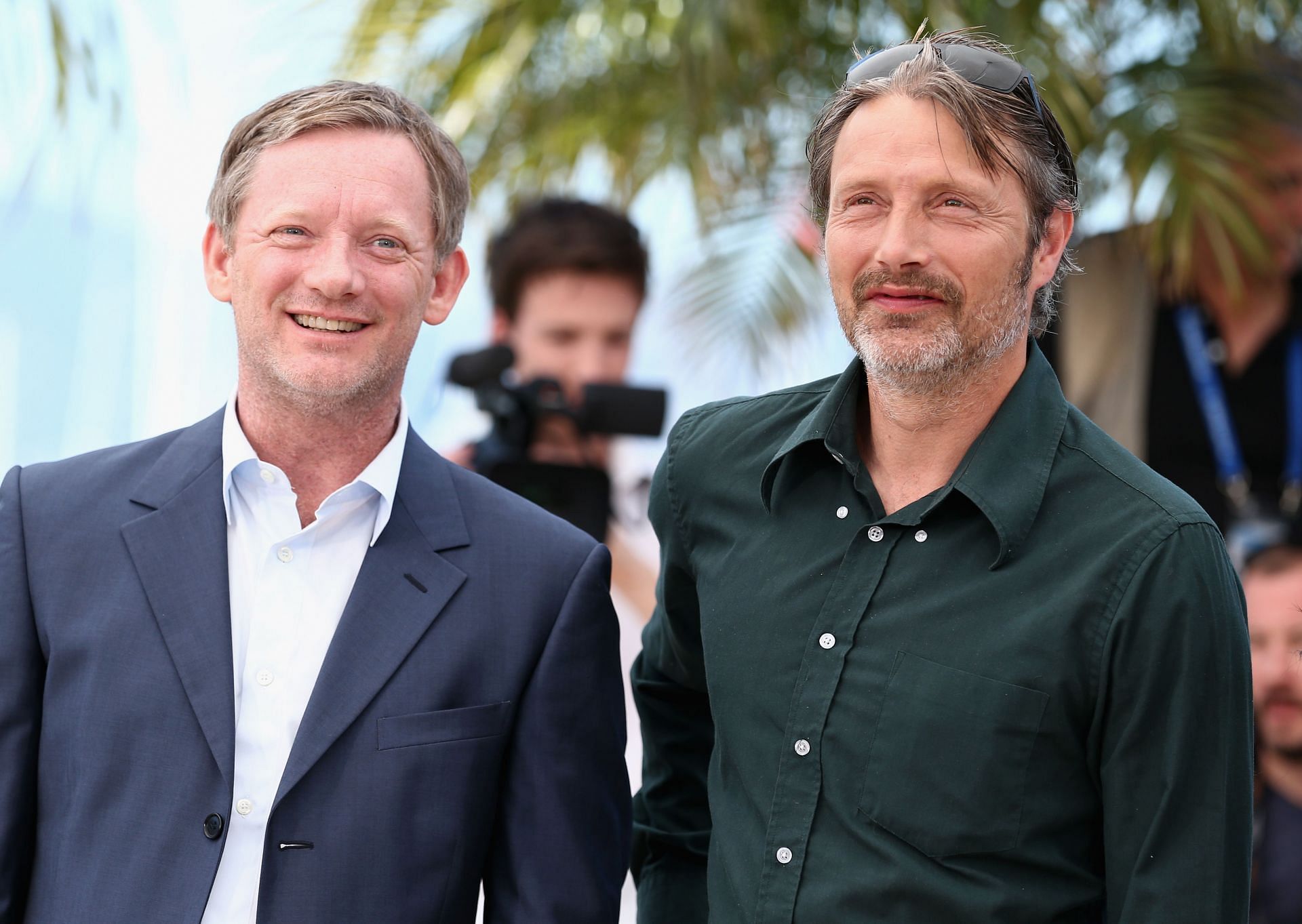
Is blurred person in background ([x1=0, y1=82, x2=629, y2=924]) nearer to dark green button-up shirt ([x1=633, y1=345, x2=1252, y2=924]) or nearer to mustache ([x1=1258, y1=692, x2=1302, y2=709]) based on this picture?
dark green button-up shirt ([x1=633, y1=345, x2=1252, y2=924])

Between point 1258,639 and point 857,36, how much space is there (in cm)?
198

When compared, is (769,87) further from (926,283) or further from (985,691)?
(985,691)

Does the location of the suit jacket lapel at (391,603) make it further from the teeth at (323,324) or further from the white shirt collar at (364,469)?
the teeth at (323,324)

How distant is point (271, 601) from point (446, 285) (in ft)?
1.87

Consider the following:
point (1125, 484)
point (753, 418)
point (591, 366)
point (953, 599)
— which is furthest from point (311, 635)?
point (591, 366)

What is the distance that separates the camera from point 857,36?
4.12 m

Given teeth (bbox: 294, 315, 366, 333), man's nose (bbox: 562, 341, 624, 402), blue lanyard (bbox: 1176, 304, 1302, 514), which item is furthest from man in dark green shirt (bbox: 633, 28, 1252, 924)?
blue lanyard (bbox: 1176, 304, 1302, 514)

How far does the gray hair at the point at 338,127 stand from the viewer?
2.03 m

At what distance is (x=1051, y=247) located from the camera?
1.93 m

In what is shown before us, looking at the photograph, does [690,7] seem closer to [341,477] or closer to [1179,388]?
[1179,388]

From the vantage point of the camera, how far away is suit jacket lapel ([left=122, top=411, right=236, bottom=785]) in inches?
71.6

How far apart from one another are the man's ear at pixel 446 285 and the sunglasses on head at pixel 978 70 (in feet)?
2.16

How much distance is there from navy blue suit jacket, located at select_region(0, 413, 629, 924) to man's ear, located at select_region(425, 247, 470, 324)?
0.24 metres

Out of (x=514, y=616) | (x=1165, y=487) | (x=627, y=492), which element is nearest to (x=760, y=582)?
(x=514, y=616)
